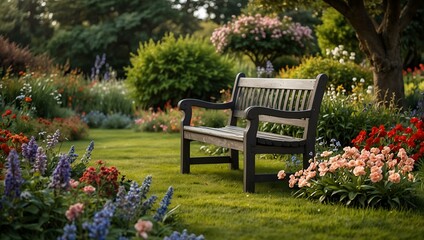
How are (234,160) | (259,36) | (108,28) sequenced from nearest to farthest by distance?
(234,160) < (259,36) < (108,28)

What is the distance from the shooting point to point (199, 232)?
4.10 metres

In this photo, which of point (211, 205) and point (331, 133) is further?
point (331, 133)

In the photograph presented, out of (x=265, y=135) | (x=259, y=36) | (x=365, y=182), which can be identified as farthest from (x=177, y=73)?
(x=365, y=182)

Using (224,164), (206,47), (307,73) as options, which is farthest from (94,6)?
(224,164)

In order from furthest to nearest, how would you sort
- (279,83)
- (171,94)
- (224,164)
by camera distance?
(171,94)
(224,164)
(279,83)

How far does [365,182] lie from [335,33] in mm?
13435

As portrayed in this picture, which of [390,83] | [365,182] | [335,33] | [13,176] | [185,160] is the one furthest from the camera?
[335,33]

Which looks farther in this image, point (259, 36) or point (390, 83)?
point (259, 36)

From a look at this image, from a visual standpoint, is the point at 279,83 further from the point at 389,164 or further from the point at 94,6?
the point at 94,6

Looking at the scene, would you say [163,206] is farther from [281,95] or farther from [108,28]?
[108,28]

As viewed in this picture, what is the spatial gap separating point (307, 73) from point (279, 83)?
5388 mm

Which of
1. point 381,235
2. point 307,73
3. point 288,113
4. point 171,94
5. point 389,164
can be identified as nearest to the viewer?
point 381,235

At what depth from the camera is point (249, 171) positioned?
5.51m

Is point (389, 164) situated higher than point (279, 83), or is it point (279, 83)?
point (279, 83)
